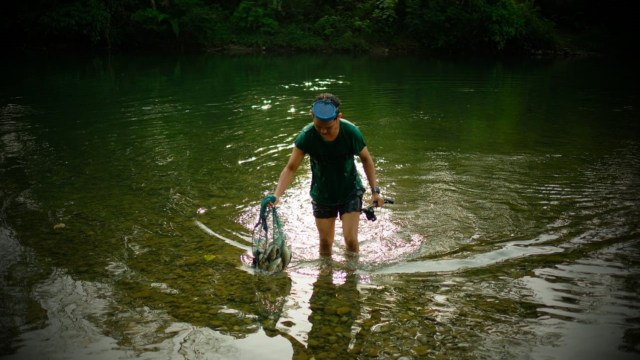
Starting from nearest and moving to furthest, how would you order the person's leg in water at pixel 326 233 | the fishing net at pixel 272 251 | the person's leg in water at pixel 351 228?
the fishing net at pixel 272 251 < the person's leg in water at pixel 351 228 < the person's leg in water at pixel 326 233

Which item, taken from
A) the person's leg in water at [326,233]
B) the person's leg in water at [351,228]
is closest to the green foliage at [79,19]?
the person's leg in water at [326,233]

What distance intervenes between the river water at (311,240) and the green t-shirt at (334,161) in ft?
3.21

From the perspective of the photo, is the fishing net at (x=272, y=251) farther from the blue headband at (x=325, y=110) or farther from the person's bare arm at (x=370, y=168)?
the blue headband at (x=325, y=110)

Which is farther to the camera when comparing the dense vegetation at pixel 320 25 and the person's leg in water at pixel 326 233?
the dense vegetation at pixel 320 25

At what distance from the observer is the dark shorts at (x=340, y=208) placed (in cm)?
543

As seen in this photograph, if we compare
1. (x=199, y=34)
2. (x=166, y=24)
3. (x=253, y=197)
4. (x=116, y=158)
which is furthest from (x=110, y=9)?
(x=253, y=197)

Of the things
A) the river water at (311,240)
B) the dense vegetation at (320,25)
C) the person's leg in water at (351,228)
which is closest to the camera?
the river water at (311,240)

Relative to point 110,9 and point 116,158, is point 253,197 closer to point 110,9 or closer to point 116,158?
point 116,158

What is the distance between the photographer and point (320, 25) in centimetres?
3781

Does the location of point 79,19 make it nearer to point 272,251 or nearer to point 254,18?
point 254,18

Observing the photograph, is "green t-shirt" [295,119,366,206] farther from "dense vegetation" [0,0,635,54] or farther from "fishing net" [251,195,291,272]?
"dense vegetation" [0,0,635,54]

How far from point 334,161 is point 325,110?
0.68 m

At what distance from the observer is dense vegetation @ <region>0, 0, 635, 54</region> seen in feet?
109

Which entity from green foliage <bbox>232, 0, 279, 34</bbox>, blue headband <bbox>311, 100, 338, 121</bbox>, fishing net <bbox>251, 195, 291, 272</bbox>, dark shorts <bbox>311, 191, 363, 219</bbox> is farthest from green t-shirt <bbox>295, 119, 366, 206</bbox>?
green foliage <bbox>232, 0, 279, 34</bbox>
